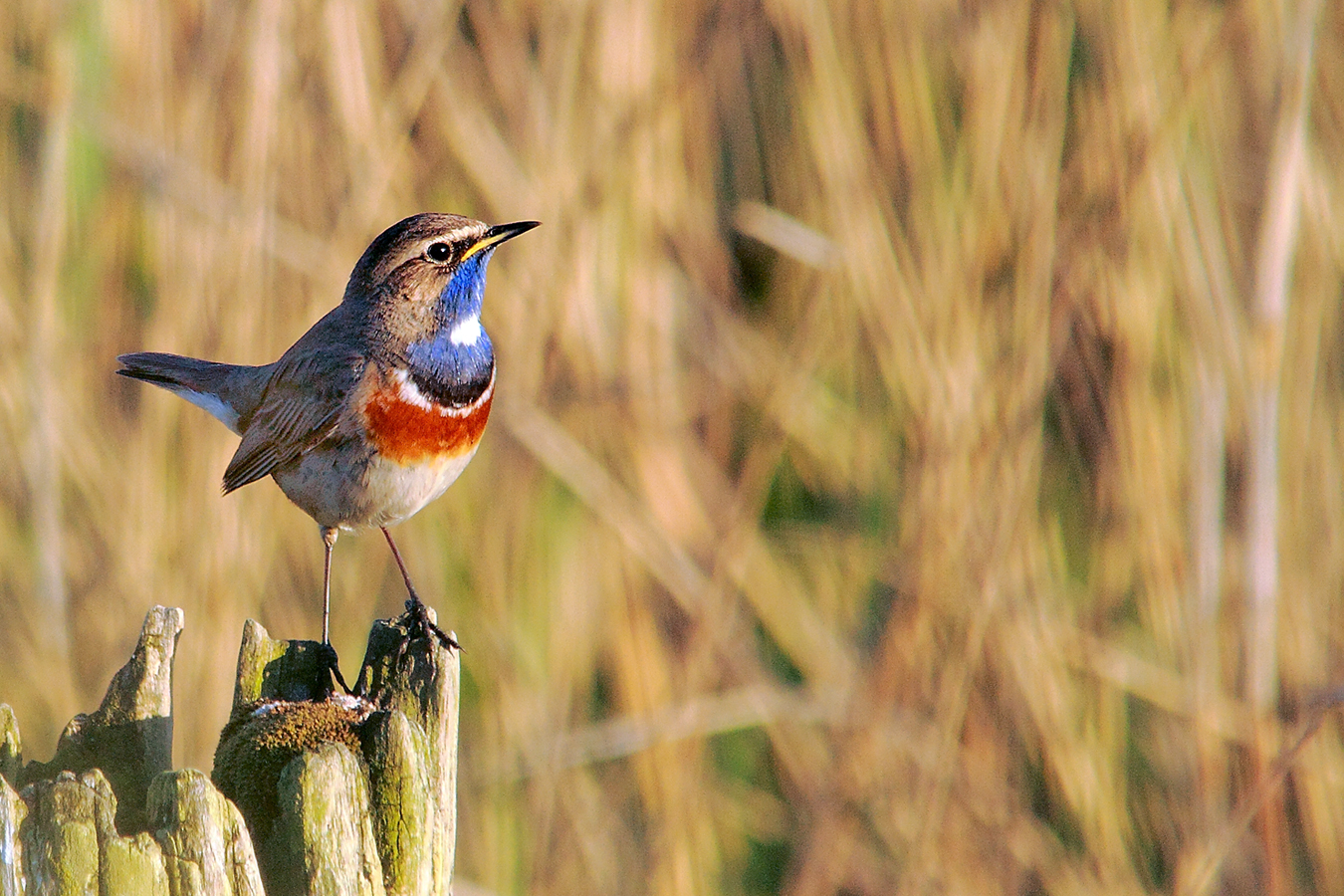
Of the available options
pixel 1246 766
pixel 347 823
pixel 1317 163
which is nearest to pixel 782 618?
pixel 1246 766

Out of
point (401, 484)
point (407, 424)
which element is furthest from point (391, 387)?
point (401, 484)

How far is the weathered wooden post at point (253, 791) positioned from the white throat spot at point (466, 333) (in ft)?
2.90

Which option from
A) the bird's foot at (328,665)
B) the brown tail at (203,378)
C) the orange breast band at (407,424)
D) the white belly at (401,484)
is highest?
the brown tail at (203,378)

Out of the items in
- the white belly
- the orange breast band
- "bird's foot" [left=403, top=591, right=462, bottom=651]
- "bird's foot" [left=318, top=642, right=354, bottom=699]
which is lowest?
"bird's foot" [left=318, top=642, right=354, bottom=699]

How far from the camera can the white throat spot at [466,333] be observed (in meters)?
2.84

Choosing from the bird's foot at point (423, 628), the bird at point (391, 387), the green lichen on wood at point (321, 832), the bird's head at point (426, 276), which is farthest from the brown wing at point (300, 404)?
the green lichen on wood at point (321, 832)

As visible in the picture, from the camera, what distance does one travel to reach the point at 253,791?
5.86 feet

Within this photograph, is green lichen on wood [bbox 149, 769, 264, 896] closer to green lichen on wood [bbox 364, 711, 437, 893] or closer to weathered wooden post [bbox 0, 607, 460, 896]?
weathered wooden post [bbox 0, 607, 460, 896]

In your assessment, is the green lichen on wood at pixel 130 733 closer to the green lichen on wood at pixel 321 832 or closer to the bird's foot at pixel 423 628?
the green lichen on wood at pixel 321 832

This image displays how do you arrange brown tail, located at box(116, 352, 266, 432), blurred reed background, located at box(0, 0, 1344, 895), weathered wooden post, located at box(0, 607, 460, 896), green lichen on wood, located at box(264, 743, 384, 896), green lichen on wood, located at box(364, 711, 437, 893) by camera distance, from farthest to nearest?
blurred reed background, located at box(0, 0, 1344, 895) → brown tail, located at box(116, 352, 266, 432) → green lichen on wood, located at box(364, 711, 437, 893) → green lichen on wood, located at box(264, 743, 384, 896) → weathered wooden post, located at box(0, 607, 460, 896)

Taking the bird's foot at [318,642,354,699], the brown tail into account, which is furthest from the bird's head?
the bird's foot at [318,642,354,699]

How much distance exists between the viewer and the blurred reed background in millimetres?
3588

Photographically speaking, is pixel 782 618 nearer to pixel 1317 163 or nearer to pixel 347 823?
pixel 1317 163

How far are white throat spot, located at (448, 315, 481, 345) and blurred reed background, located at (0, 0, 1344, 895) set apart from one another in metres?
0.83
